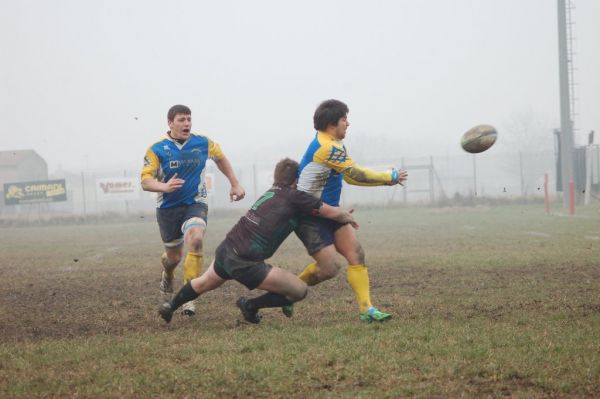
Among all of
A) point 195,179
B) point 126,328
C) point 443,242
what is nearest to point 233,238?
point 126,328

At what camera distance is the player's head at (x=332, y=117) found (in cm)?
675

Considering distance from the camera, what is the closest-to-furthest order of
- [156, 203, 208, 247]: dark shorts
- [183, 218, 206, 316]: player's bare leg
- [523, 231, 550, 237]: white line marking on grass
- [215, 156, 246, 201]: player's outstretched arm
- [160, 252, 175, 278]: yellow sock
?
[183, 218, 206, 316]: player's bare leg → [156, 203, 208, 247]: dark shorts → [160, 252, 175, 278]: yellow sock → [215, 156, 246, 201]: player's outstretched arm → [523, 231, 550, 237]: white line marking on grass

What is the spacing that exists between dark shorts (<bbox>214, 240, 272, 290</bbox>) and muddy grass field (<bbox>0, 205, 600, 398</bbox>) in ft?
1.59

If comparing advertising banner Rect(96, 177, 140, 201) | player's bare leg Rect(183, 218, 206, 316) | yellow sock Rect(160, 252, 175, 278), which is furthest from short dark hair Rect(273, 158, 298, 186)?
advertising banner Rect(96, 177, 140, 201)

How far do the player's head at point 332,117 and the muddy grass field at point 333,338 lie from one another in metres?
1.81

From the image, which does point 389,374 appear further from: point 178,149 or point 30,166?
point 30,166

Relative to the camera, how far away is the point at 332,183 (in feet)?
22.6

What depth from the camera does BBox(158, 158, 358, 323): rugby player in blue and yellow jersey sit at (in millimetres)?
6305

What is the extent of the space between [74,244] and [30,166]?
2663 inches

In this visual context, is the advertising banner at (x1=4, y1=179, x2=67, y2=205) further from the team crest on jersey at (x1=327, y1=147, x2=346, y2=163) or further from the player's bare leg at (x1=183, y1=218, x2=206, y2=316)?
the team crest on jersey at (x1=327, y1=147, x2=346, y2=163)

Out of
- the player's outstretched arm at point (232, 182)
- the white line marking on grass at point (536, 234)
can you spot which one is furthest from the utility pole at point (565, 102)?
the player's outstretched arm at point (232, 182)

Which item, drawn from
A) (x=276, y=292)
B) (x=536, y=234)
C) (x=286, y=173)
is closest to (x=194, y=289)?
(x=276, y=292)

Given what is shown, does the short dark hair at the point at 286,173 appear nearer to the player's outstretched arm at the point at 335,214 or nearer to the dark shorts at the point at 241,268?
the player's outstretched arm at the point at 335,214

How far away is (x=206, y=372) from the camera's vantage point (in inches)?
193
